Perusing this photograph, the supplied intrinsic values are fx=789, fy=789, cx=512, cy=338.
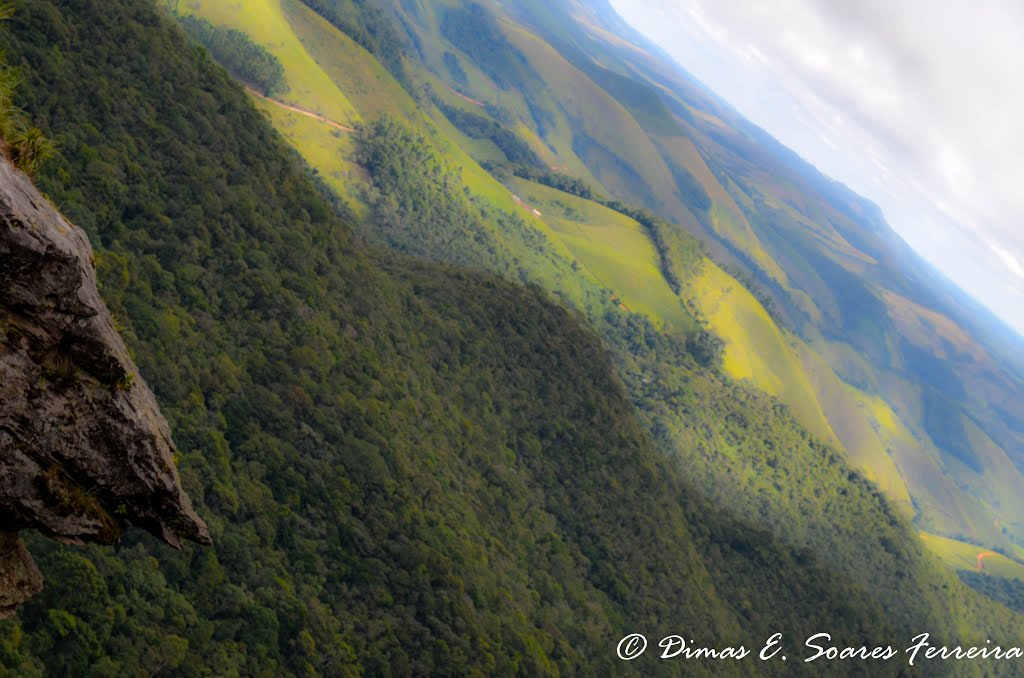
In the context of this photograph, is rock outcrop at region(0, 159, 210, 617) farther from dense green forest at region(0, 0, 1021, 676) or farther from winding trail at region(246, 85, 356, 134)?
winding trail at region(246, 85, 356, 134)

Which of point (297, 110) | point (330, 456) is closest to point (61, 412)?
point (330, 456)

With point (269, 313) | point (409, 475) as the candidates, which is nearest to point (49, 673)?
point (409, 475)

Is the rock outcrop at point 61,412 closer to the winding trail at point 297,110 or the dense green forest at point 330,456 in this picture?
the dense green forest at point 330,456

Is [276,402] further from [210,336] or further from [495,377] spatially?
[495,377]

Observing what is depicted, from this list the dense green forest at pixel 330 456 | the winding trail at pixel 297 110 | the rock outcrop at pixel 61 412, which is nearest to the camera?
the rock outcrop at pixel 61 412

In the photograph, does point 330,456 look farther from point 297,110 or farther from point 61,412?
point 297,110

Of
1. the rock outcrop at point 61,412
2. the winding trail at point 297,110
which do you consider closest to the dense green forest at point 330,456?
the rock outcrop at point 61,412
